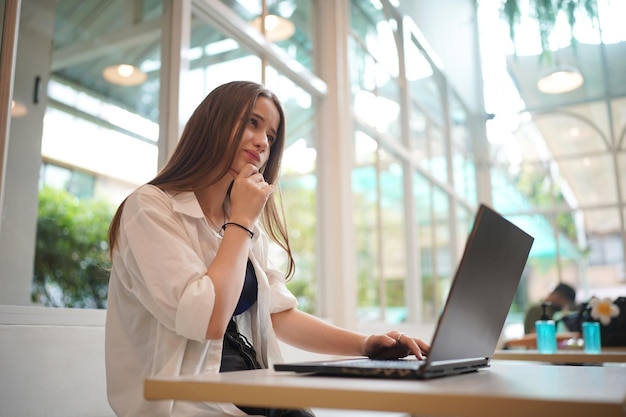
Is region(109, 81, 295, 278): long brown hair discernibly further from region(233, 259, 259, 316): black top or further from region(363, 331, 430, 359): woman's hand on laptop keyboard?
region(363, 331, 430, 359): woman's hand on laptop keyboard

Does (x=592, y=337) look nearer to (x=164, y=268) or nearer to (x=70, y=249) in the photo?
(x=164, y=268)

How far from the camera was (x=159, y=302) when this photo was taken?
3.59 ft

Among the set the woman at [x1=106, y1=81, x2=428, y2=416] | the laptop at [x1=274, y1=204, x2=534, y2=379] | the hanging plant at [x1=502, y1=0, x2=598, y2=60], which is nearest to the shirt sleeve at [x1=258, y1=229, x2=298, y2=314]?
the woman at [x1=106, y1=81, x2=428, y2=416]

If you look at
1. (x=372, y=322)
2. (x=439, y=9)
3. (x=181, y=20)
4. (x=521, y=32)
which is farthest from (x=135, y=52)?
(x=521, y=32)

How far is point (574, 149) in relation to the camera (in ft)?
21.4

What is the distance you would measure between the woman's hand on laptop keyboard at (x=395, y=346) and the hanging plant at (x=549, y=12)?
608 cm

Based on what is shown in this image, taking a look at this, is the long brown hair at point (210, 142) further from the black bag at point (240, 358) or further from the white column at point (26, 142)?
the white column at point (26, 142)

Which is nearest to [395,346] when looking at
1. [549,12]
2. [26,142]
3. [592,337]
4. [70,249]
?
[592,337]

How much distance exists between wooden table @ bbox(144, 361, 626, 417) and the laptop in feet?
0.11

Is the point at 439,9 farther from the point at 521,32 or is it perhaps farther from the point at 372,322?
the point at 372,322

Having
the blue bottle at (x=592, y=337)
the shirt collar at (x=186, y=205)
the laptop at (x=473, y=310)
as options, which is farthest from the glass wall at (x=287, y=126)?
the laptop at (x=473, y=310)

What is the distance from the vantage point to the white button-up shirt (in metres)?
1.09

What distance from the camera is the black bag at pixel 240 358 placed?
126 centimetres

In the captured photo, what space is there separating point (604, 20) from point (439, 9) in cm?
178
